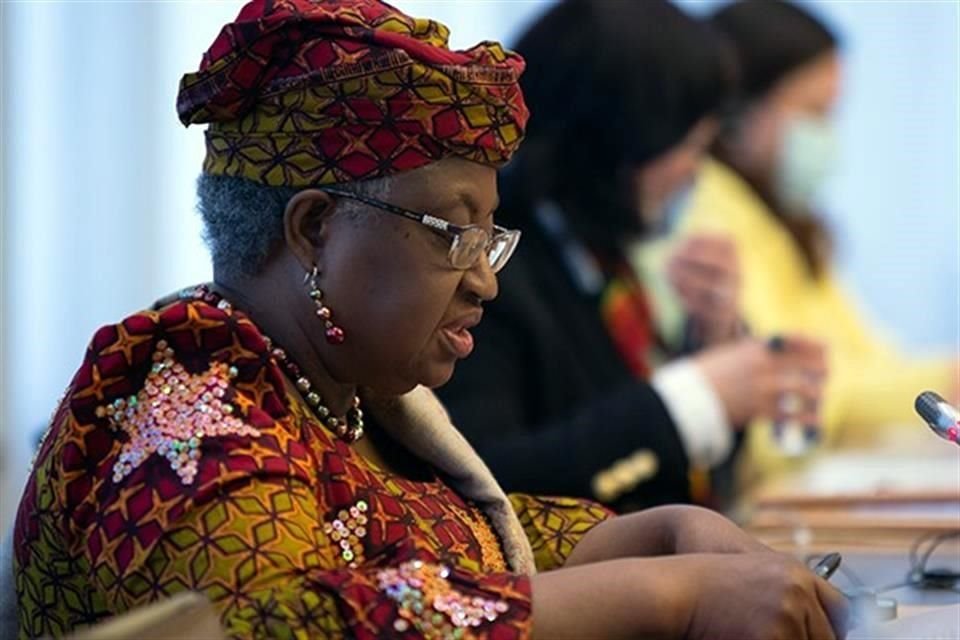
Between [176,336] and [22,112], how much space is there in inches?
97.7

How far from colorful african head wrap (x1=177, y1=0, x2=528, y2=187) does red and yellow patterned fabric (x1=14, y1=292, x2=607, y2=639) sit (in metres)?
0.12

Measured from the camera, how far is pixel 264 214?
50.3 inches

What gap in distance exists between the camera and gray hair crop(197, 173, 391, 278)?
1.27 metres

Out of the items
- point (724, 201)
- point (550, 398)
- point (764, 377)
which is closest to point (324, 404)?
point (550, 398)

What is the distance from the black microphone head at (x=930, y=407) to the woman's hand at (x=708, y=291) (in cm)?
178

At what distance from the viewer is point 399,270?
4.10ft

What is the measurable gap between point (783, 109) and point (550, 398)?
5.15 ft

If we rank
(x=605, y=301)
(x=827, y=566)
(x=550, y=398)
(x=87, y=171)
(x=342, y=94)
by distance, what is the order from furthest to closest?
(x=87, y=171) → (x=605, y=301) → (x=550, y=398) → (x=827, y=566) → (x=342, y=94)

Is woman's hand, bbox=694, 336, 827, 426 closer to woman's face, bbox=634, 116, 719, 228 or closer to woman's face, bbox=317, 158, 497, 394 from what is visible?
woman's face, bbox=634, 116, 719, 228

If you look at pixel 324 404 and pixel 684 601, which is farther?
pixel 324 404

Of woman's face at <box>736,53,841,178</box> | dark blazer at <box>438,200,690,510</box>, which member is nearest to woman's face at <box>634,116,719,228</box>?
dark blazer at <box>438,200,690,510</box>

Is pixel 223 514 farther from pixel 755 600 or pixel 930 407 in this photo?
pixel 930 407

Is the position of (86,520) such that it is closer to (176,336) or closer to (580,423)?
(176,336)

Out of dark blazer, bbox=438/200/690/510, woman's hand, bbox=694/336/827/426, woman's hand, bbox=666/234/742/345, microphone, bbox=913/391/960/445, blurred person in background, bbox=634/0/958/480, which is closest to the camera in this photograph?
microphone, bbox=913/391/960/445
